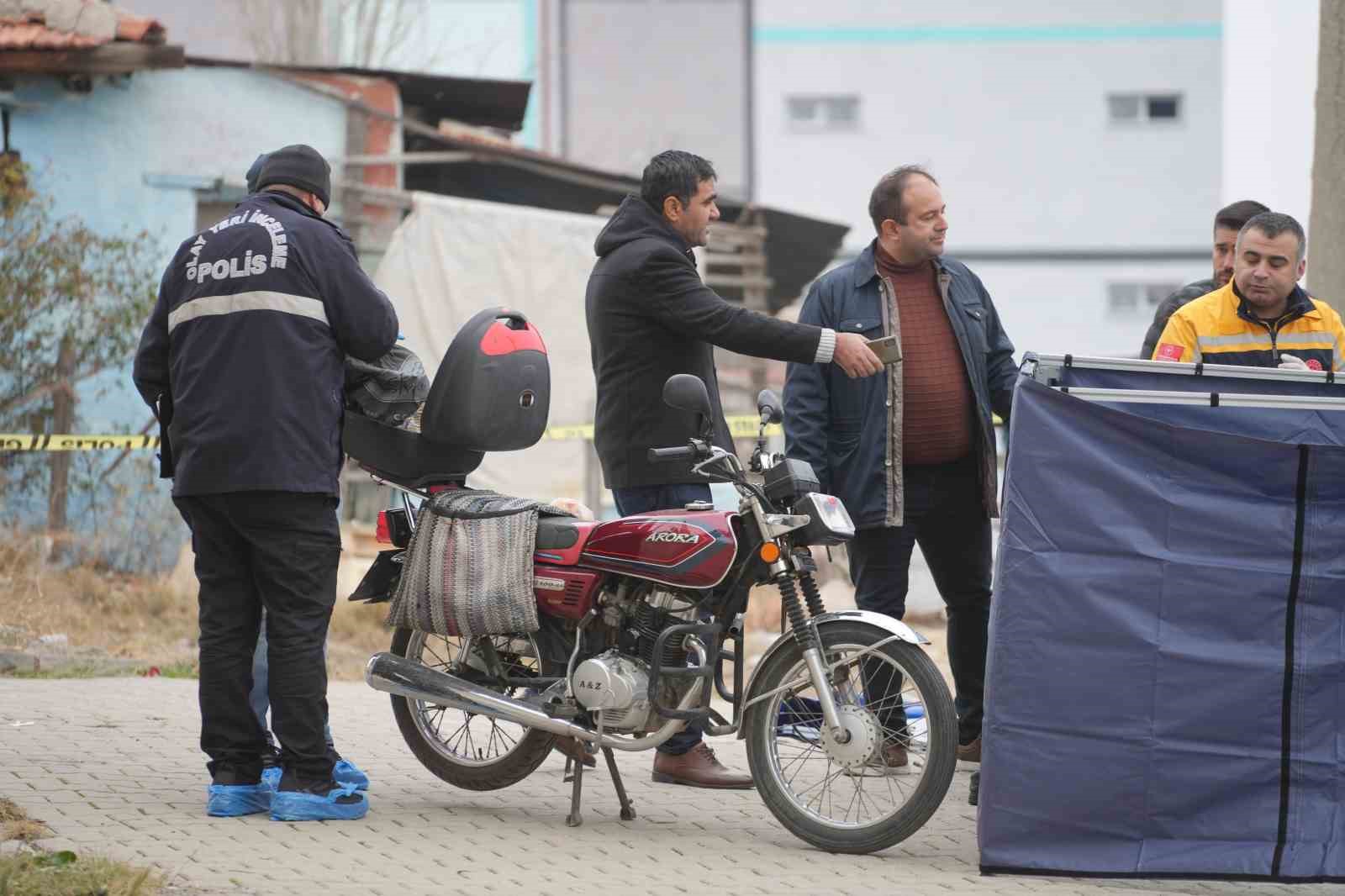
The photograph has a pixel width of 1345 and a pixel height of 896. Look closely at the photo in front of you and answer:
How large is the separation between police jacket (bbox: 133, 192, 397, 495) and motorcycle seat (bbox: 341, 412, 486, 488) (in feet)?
0.94

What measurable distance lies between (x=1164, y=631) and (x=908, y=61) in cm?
2716

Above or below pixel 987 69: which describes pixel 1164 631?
below

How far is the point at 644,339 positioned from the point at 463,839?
187 centimetres

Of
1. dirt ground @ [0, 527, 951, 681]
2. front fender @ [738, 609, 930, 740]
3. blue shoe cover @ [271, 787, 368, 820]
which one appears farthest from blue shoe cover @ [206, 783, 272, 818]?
dirt ground @ [0, 527, 951, 681]

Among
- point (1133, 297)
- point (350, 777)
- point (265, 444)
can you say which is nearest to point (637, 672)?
point (350, 777)

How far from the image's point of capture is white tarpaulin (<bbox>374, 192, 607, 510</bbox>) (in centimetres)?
1556

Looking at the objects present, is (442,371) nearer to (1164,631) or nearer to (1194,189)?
(1164,631)

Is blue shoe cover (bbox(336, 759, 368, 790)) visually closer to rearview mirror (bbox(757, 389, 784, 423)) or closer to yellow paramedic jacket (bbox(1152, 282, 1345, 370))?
rearview mirror (bbox(757, 389, 784, 423))

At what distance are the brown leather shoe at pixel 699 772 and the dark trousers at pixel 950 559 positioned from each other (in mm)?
791

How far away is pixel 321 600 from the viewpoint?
6.04 metres

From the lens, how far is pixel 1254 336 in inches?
250

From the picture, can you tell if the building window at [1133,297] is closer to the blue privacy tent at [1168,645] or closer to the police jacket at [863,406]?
the police jacket at [863,406]

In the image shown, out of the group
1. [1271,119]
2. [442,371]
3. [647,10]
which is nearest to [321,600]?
[442,371]

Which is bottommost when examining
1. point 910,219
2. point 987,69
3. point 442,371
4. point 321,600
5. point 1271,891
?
point 1271,891
